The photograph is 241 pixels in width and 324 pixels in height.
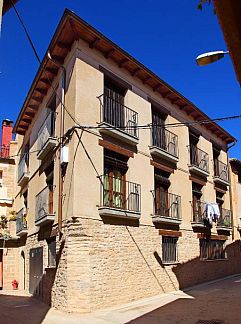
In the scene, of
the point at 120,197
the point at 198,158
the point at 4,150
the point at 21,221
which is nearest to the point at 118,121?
the point at 120,197

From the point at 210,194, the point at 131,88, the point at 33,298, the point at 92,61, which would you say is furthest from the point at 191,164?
the point at 33,298

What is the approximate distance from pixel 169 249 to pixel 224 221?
6604 mm

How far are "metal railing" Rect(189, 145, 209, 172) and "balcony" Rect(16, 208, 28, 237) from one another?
8651 millimetres

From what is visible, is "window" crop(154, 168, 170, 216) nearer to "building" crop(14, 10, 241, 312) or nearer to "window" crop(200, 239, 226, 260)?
"building" crop(14, 10, 241, 312)

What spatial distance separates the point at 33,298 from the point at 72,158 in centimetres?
627

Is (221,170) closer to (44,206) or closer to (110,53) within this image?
(110,53)

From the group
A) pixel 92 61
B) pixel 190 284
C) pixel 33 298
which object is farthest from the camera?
pixel 190 284

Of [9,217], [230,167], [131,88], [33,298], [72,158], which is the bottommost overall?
[33,298]

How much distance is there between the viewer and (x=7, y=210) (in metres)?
19.8

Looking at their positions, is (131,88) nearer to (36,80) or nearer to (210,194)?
(36,80)

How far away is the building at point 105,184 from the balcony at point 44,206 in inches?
1.7

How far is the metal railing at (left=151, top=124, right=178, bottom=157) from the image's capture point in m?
15.3

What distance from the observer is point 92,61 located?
12461 mm

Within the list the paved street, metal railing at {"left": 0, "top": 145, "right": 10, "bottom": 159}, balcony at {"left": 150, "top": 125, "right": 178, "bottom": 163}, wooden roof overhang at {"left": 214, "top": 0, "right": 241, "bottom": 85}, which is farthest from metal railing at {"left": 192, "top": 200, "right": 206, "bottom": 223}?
wooden roof overhang at {"left": 214, "top": 0, "right": 241, "bottom": 85}
